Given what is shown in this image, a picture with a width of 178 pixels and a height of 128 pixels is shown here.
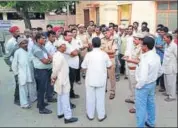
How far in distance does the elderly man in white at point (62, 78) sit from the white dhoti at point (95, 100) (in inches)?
12.1

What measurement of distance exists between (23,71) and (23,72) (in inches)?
0.7

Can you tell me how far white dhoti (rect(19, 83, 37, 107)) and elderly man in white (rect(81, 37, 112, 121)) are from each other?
4.43 feet

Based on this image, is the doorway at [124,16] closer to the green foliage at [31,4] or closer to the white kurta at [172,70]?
the green foliage at [31,4]

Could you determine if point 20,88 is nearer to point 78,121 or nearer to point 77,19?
point 78,121

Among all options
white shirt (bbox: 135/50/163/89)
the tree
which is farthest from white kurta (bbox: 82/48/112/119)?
the tree

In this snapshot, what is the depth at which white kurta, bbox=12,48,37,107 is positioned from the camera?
17.7 ft

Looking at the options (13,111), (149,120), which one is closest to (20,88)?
(13,111)

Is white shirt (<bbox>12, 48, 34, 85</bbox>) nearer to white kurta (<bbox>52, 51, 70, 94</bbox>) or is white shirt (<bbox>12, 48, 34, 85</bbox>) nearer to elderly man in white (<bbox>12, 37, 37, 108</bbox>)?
elderly man in white (<bbox>12, 37, 37, 108</bbox>)

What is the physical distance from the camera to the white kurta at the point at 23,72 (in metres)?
5.40

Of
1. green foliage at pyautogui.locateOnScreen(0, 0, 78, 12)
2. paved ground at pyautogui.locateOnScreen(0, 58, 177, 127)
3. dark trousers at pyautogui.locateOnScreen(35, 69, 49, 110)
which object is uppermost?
green foliage at pyautogui.locateOnScreen(0, 0, 78, 12)

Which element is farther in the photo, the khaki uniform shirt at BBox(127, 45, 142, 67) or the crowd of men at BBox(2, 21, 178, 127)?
the khaki uniform shirt at BBox(127, 45, 142, 67)

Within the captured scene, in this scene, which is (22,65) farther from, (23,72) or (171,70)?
(171,70)

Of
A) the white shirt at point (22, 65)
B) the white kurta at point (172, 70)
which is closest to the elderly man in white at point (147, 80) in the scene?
the white kurta at point (172, 70)

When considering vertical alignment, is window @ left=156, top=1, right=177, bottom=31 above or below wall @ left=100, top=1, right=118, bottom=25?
below
